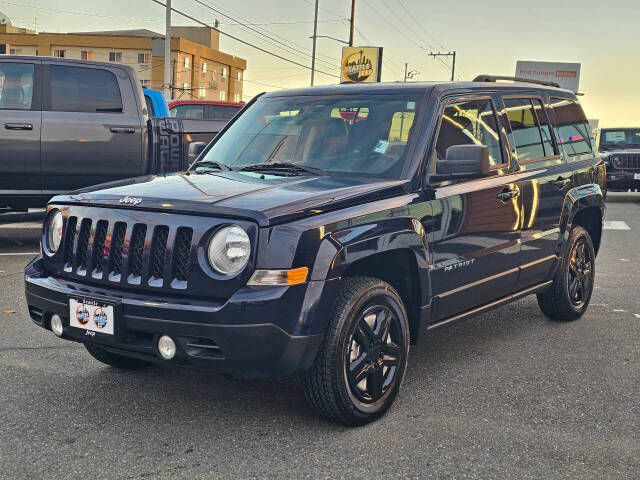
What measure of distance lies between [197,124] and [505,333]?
5.31 meters

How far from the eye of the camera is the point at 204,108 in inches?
674

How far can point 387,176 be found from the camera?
178 inches

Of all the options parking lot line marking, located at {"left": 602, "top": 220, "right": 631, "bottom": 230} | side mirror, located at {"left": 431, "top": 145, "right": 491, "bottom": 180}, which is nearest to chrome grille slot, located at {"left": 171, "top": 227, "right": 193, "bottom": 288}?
side mirror, located at {"left": 431, "top": 145, "right": 491, "bottom": 180}

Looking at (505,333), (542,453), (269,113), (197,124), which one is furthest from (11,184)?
(542,453)

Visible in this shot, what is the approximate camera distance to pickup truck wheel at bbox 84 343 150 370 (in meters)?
4.85

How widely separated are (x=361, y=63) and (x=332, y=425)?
52633mm

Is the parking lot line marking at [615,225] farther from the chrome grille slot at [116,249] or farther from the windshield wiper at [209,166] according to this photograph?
the chrome grille slot at [116,249]

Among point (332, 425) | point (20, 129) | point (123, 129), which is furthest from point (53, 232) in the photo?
point (123, 129)

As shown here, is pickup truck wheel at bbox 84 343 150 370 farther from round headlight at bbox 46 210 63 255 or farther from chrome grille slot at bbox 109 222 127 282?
chrome grille slot at bbox 109 222 127 282

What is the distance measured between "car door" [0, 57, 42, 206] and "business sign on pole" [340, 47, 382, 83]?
46049mm

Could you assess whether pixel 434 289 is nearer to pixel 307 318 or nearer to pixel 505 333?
pixel 307 318

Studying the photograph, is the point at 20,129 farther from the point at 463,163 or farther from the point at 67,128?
the point at 463,163

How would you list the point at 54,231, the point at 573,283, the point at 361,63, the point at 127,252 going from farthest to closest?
the point at 361,63 < the point at 573,283 < the point at 54,231 < the point at 127,252

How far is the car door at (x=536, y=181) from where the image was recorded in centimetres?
550
